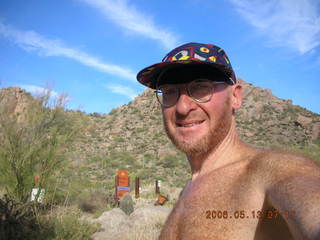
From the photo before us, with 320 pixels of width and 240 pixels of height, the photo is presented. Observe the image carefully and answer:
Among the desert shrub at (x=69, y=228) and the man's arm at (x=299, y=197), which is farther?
the desert shrub at (x=69, y=228)

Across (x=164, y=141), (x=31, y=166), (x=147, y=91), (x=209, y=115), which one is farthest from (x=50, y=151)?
(x=147, y=91)

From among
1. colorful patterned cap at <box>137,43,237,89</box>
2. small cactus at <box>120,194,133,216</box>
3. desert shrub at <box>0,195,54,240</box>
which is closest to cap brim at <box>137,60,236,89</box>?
colorful patterned cap at <box>137,43,237,89</box>

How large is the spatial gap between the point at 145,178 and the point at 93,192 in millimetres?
9047

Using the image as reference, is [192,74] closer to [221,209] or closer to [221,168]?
[221,168]

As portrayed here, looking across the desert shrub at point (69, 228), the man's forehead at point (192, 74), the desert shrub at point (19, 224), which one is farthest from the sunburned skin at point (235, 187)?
the desert shrub at point (69, 228)

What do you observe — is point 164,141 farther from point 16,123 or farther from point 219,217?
point 219,217

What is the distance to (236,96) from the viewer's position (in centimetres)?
228

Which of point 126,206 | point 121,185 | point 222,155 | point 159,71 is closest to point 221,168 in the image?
point 222,155

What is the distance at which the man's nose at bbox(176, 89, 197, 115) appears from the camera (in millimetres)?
2197

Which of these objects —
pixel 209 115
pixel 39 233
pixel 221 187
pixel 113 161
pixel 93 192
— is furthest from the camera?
pixel 113 161

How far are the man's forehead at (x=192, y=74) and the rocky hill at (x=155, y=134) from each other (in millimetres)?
21661

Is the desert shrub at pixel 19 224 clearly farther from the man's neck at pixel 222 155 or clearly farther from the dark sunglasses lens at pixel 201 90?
the dark sunglasses lens at pixel 201 90

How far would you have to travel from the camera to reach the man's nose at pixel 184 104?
220 cm

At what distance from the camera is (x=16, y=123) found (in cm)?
1244
